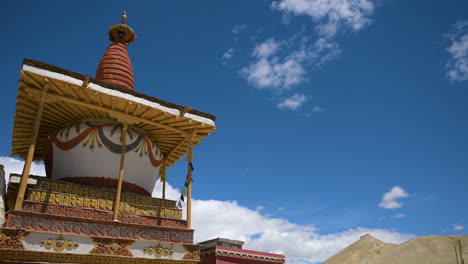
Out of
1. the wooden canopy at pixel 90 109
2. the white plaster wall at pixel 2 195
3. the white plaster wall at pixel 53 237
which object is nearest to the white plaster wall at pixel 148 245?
the white plaster wall at pixel 53 237

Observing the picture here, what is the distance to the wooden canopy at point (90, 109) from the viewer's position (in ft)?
44.8

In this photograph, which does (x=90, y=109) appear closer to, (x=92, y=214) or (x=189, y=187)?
(x=92, y=214)

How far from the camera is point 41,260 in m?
11.8

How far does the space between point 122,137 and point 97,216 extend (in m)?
3.86

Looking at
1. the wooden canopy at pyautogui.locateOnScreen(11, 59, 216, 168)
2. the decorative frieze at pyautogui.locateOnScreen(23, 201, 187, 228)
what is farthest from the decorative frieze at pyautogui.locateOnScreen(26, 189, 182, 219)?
the wooden canopy at pyautogui.locateOnScreen(11, 59, 216, 168)

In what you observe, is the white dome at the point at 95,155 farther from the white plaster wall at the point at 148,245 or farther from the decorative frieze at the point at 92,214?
the white plaster wall at the point at 148,245

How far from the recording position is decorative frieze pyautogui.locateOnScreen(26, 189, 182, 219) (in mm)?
12984

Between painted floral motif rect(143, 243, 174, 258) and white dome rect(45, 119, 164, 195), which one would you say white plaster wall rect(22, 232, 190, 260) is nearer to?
painted floral motif rect(143, 243, 174, 258)

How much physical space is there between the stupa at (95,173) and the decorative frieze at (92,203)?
0.11ft

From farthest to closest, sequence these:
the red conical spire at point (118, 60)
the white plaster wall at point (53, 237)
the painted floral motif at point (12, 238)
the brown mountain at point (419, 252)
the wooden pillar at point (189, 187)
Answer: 1. the brown mountain at point (419, 252)
2. the red conical spire at point (118, 60)
3. the wooden pillar at point (189, 187)
4. the white plaster wall at point (53, 237)
5. the painted floral motif at point (12, 238)

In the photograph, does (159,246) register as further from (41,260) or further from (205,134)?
(205,134)

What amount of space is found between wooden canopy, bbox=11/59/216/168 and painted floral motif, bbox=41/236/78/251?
5.23 m

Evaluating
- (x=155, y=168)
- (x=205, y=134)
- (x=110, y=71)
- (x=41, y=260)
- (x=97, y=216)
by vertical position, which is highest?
(x=110, y=71)

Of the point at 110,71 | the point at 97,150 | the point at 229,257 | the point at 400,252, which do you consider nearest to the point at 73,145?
the point at 97,150
